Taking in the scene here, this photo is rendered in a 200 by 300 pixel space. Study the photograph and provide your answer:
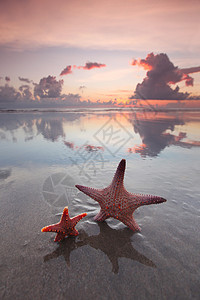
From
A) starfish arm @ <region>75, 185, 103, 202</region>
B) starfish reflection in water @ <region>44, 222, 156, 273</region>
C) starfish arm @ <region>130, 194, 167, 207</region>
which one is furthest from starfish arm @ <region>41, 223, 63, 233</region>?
starfish arm @ <region>130, 194, 167, 207</region>

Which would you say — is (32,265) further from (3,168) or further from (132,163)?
(132,163)

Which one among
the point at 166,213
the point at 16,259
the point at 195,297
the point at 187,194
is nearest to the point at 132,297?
the point at 195,297

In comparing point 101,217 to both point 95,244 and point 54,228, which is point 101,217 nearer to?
point 95,244

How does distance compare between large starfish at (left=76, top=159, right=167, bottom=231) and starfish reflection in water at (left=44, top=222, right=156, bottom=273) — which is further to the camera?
large starfish at (left=76, top=159, right=167, bottom=231)

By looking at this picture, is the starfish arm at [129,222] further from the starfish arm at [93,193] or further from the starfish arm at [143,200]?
the starfish arm at [93,193]

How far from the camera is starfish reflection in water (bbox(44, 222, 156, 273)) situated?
2.28m

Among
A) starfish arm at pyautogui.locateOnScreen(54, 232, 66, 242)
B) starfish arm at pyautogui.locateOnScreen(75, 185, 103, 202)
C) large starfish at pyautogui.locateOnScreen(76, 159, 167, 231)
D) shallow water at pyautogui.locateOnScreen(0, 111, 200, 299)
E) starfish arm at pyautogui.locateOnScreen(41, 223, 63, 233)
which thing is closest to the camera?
shallow water at pyautogui.locateOnScreen(0, 111, 200, 299)

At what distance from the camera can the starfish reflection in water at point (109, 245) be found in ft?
7.47

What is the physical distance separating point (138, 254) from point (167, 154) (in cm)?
538

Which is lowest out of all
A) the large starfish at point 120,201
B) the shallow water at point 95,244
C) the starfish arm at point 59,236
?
the shallow water at point 95,244

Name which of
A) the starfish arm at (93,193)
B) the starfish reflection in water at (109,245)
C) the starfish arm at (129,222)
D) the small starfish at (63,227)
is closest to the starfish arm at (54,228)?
the small starfish at (63,227)

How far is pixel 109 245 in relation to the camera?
2.51 meters

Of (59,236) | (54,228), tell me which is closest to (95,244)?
(59,236)

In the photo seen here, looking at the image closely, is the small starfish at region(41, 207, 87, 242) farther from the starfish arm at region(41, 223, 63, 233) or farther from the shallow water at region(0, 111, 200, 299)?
the shallow water at region(0, 111, 200, 299)
